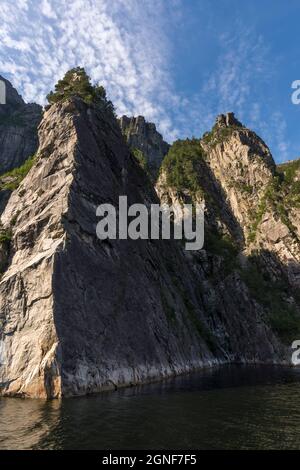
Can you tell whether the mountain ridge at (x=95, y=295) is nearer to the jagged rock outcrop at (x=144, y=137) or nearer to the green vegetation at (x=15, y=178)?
the green vegetation at (x=15, y=178)

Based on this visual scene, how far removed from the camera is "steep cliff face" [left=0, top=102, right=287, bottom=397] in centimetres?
3550

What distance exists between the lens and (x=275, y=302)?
113375 millimetres

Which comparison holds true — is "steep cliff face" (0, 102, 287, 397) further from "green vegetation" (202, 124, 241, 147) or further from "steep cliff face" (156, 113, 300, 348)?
"green vegetation" (202, 124, 241, 147)

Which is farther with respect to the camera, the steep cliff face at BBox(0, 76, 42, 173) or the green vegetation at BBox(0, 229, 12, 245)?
the steep cliff face at BBox(0, 76, 42, 173)

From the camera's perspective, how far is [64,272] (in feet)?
131

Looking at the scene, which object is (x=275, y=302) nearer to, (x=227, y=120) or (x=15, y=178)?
(x=15, y=178)

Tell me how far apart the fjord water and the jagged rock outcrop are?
159482 mm

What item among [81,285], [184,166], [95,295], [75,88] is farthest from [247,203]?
[81,285]

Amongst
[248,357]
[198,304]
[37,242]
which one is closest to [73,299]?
[37,242]

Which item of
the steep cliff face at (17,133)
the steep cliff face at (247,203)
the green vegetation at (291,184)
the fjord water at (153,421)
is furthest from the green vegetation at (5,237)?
the green vegetation at (291,184)

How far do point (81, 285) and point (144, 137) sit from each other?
16019 cm

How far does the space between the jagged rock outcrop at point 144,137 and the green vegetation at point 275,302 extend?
8471 cm

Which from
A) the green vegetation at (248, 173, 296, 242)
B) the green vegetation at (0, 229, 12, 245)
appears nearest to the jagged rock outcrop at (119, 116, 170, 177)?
the green vegetation at (248, 173, 296, 242)
